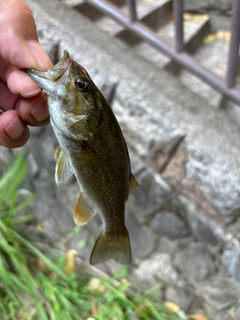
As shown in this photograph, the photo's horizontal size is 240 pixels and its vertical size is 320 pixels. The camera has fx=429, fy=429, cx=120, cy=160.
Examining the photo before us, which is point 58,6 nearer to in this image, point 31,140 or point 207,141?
point 31,140

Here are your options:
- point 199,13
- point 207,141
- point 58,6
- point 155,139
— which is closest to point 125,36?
point 58,6

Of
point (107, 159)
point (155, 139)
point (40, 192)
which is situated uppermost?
point (107, 159)

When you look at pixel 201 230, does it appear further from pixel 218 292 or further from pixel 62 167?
pixel 62 167

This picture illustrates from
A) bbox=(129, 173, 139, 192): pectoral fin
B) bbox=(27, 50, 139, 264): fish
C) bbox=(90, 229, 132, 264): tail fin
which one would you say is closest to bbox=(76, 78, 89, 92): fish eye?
bbox=(27, 50, 139, 264): fish

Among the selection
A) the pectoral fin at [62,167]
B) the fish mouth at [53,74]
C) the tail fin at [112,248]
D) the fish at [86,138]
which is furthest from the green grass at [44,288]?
the fish mouth at [53,74]

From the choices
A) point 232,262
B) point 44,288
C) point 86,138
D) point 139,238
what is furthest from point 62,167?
point 44,288

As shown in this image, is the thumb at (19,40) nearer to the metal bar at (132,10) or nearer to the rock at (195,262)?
the metal bar at (132,10)

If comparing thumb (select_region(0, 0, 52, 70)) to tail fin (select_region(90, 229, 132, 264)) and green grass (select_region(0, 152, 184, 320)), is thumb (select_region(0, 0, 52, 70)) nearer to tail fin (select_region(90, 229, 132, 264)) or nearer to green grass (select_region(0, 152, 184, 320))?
tail fin (select_region(90, 229, 132, 264))
